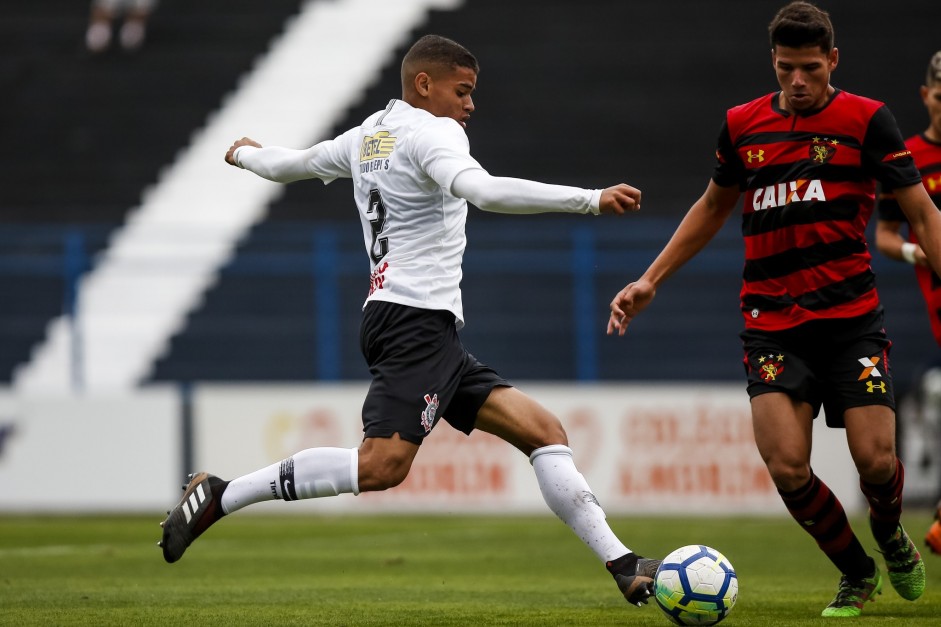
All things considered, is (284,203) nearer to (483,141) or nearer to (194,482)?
(483,141)

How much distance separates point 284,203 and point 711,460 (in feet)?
23.1

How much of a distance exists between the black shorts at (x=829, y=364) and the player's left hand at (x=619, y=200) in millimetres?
999

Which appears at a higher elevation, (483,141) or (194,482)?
(483,141)

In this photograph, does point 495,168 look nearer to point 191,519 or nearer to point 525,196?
point 191,519

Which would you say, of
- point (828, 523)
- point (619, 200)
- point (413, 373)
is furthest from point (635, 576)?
point (619, 200)

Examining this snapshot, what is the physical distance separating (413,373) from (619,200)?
1051 mm

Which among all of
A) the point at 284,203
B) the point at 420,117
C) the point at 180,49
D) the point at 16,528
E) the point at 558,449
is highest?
the point at 180,49

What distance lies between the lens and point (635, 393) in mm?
12617

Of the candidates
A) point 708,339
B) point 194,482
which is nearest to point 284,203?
point 708,339

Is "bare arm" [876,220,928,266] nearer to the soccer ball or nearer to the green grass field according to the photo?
the green grass field

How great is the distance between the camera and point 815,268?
18.1ft

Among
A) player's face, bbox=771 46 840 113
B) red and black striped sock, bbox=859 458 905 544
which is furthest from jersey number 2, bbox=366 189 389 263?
red and black striped sock, bbox=859 458 905 544

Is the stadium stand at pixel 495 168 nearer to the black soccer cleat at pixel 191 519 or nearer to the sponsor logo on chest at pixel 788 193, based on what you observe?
the sponsor logo on chest at pixel 788 193

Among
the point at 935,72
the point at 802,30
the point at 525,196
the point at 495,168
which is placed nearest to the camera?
the point at 525,196
